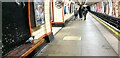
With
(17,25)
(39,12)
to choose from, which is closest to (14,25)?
(17,25)

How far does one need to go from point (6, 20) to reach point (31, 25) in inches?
63.4

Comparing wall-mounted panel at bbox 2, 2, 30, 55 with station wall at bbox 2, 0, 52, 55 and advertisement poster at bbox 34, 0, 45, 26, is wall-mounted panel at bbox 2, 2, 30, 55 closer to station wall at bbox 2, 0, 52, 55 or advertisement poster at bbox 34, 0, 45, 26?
station wall at bbox 2, 0, 52, 55

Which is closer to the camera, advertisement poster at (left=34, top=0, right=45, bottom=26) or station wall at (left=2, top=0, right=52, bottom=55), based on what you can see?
station wall at (left=2, top=0, right=52, bottom=55)

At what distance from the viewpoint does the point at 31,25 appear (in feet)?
19.8

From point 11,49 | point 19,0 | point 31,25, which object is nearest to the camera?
point 11,49

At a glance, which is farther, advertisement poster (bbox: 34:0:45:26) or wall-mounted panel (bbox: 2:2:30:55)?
advertisement poster (bbox: 34:0:45:26)

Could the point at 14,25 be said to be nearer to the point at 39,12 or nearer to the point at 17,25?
the point at 17,25

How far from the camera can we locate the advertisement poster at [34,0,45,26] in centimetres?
649

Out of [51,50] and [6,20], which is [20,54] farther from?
[51,50]

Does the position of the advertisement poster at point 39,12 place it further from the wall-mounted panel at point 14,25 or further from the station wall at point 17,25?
the wall-mounted panel at point 14,25

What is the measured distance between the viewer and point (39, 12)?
22.9ft

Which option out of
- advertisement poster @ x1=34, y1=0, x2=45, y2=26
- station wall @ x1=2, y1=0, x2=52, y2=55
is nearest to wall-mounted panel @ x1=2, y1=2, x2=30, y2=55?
station wall @ x1=2, y1=0, x2=52, y2=55

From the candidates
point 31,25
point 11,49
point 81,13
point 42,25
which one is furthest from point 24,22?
point 81,13

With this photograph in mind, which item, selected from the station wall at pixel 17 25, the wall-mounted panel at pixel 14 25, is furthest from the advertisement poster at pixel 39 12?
the wall-mounted panel at pixel 14 25
